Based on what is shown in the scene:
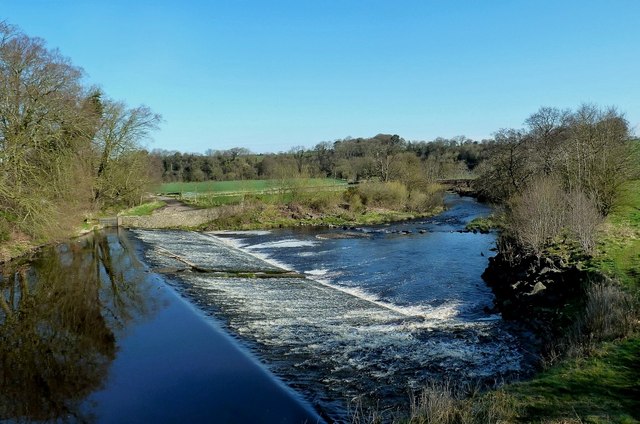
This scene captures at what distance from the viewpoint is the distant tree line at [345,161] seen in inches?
2808

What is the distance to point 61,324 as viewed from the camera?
15.3m

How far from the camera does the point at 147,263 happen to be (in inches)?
1038

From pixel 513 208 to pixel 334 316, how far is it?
11965mm

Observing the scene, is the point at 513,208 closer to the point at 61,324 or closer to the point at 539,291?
the point at 539,291

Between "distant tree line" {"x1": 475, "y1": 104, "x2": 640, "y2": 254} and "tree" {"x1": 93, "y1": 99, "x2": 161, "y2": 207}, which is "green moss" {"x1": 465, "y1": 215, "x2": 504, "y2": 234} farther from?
"tree" {"x1": 93, "y1": 99, "x2": 161, "y2": 207}

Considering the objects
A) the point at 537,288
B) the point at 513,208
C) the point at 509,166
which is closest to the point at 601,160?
the point at 513,208

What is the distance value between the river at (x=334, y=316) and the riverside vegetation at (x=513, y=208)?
1168 millimetres

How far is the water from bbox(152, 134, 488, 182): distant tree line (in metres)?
34.7

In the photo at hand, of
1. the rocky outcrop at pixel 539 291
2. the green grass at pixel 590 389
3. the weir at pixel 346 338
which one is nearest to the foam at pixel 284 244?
the weir at pixel 346 338

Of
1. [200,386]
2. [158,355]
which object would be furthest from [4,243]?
[200,386]

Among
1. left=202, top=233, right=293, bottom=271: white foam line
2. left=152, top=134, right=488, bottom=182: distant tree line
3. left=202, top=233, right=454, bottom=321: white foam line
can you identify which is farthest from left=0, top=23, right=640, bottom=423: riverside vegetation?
left=152, top=134, right=488, bottom=182: distant tree line

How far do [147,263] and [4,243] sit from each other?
9311mm

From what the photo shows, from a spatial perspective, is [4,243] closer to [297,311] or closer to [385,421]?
[297,311]

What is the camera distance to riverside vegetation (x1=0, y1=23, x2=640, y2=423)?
8.46m
